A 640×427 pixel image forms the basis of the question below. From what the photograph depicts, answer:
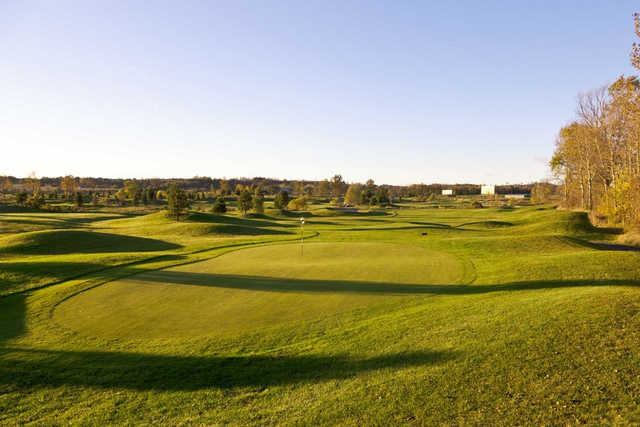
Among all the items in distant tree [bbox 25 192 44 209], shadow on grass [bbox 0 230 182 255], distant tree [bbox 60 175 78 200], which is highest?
distant tree [bbox 60 175 78 200]

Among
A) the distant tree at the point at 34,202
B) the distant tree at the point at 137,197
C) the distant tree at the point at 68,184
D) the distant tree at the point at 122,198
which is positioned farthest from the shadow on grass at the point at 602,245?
the distant tree at the point at 68,184

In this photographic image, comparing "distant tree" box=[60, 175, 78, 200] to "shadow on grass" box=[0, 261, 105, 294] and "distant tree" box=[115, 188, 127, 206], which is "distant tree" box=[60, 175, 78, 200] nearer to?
"distant tree" box=[115, 188, 127, 206]

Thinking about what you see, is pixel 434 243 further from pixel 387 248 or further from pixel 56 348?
pixel 56 348

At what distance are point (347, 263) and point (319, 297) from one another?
7.35 m

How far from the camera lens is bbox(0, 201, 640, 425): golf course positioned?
698 centimetres

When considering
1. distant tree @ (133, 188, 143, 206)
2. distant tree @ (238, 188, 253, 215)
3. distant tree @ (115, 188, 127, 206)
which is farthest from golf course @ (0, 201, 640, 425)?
distant tree @ (115, 188, 127, 206)

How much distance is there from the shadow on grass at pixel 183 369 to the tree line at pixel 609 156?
2812cm

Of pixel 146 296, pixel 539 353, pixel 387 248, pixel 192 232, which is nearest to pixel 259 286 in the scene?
pixel 146 296

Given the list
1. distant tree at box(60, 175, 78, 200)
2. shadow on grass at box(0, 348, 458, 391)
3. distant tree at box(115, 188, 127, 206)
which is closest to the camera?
shadow on grass at box(0, 348, 458, 391)

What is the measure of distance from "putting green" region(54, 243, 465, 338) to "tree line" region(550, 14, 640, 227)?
22.1 metres

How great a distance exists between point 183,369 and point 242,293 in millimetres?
6271

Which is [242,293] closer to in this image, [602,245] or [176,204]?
[602,245]

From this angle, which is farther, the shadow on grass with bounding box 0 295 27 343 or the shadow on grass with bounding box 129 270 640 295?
the shadow on grass with bounding box 129 270 640 295

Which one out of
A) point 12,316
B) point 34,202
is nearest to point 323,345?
point 12,316
